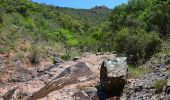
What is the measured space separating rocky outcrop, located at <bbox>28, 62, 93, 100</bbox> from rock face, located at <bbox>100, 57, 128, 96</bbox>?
156 centimetres

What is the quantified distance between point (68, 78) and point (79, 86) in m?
1.32

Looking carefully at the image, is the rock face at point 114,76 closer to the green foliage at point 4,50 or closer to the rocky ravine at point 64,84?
the rocky ravine at point 64,84

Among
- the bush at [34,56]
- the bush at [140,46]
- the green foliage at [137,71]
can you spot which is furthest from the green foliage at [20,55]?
the green foliage at [137,71]

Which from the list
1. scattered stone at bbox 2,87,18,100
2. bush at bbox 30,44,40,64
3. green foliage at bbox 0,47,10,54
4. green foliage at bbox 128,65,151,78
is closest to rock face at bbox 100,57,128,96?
green foliage at bbox 128,65,151,78

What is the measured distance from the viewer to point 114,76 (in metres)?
13.2

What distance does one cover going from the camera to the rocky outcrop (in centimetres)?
1446

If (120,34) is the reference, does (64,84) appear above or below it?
below

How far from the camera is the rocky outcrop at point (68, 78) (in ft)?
47.4

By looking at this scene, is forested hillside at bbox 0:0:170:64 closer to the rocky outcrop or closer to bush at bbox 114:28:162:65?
bush at bbox 114:28:162:65

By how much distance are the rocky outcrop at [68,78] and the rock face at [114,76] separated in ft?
5.13

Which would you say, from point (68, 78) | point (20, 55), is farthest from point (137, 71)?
point (20, 55)

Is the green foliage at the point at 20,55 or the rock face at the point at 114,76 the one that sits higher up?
the rock face at the point at 114,76

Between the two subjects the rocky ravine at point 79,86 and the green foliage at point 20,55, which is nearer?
the rocky ravine at point 79,86

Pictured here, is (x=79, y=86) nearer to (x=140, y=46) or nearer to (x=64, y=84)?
(x=64, y=84)
